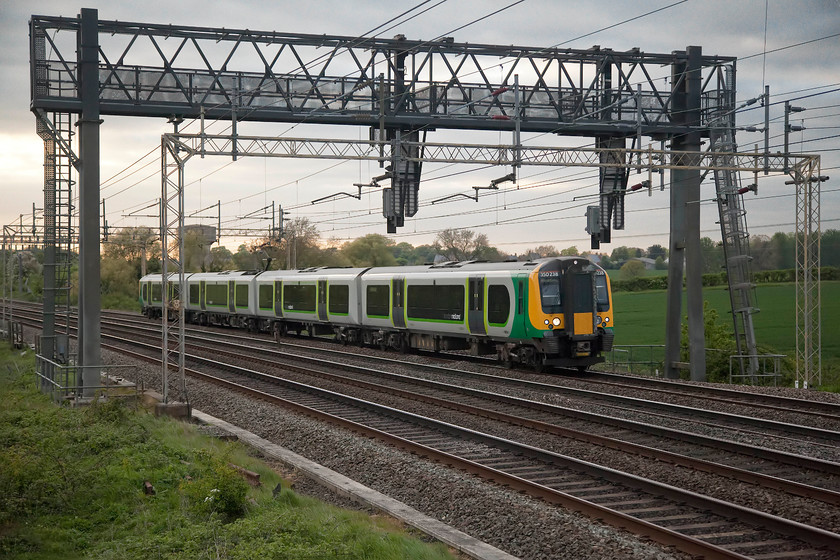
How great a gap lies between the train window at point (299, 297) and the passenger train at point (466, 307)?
0.04m

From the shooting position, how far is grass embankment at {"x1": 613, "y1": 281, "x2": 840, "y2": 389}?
→ 40.0 meters

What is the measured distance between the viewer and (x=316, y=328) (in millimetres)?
37688

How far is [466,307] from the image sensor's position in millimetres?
24750

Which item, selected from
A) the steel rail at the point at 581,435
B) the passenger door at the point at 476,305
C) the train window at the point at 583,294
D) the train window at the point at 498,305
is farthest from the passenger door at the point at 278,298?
the train window at the point at 583,294

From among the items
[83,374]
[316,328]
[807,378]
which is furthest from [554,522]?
[316,328]

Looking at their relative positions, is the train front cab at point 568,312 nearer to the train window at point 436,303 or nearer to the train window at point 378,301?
the train window at point 436,303

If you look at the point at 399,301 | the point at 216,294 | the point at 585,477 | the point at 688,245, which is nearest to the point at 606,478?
the point at 585,477

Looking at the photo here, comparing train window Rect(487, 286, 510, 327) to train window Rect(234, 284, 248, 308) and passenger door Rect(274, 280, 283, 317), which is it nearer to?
passenger door Rect(274, 280, 283, 317)

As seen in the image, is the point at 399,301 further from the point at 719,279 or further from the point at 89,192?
the point at 719,279

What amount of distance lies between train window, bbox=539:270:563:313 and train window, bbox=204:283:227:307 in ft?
87.9

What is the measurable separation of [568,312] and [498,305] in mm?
2084

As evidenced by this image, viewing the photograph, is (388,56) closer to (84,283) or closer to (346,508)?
(84,283)

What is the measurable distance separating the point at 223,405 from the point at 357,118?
9.47 metres

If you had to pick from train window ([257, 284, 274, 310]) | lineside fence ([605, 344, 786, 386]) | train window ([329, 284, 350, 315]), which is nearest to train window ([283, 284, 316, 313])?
train window ([257, 284, 274, 310])
